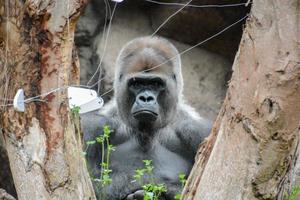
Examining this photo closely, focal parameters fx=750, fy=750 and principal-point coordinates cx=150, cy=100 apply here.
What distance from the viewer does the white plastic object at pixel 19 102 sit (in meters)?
2.90

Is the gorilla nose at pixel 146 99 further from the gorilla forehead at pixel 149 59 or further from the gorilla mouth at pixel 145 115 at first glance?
the gorilla forehead at pixel 149 59

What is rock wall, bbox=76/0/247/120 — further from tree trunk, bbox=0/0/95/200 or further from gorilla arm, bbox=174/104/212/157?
tree trunk, bbox=0/0/95/200

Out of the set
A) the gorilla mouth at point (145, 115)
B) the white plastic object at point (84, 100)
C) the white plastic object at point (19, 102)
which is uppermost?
the white plastic object at point (19, 102)

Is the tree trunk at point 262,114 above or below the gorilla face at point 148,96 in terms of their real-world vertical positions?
above

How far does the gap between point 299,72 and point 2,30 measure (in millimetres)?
1242

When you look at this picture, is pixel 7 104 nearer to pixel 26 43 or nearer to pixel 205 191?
pixel 26 43

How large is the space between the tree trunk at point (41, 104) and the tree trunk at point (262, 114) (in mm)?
577

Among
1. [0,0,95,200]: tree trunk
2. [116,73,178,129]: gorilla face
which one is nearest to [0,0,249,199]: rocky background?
[116,73,178,129]: gorilla face

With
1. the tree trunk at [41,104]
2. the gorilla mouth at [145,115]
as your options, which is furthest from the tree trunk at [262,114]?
the gorilla mouth at [145,115]

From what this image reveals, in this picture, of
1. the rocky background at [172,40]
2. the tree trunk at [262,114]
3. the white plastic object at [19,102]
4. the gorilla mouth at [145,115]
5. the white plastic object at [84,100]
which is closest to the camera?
the tree trunk at [262,114]

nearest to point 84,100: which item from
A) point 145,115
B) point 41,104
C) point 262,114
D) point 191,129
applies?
point 41,104

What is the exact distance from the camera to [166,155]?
5.02 m

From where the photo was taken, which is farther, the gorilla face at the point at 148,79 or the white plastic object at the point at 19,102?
the gorilla face at the point at 148,79

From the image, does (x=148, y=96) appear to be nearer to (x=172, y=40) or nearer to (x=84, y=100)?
(x=84, y=100)
